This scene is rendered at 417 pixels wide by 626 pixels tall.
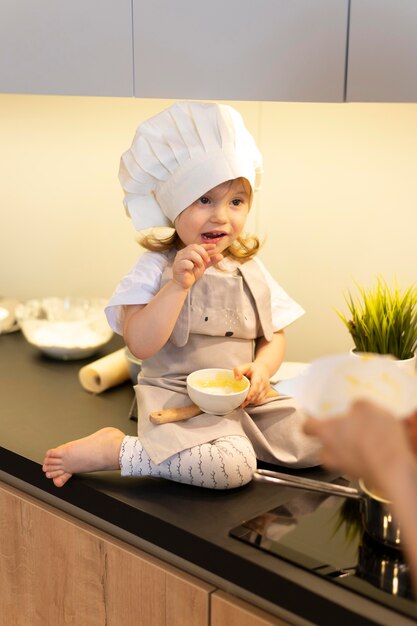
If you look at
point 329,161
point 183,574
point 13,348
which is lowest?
point 183,574

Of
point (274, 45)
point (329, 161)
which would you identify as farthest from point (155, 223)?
point (329, 161)

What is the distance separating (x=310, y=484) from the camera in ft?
3.65

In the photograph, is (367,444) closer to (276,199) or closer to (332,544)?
(332,544)

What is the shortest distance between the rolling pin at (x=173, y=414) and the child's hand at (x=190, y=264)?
0.18m

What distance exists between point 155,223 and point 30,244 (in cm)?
88

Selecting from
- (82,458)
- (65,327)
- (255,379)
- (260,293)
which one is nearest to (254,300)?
(260,293)

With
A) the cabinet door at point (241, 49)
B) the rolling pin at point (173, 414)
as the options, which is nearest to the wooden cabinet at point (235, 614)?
the rolling pin at point (173, 414)

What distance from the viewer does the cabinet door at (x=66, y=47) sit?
4.53 feet

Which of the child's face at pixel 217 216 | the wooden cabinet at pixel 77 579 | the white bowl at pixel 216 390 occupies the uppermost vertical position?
the child's face at pixel 217 216

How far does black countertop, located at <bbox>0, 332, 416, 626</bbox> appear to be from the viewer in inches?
40.0

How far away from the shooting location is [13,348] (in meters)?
1.89

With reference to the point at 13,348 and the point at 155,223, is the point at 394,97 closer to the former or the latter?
the point at 155,223

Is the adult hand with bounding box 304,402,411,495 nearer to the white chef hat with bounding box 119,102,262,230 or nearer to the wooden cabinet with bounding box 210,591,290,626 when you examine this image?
the wooden cabinet with bounding box 210,591,290,626

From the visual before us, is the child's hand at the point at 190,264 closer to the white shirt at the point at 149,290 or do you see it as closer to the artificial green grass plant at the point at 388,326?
the white shirt at the point at 149,290
